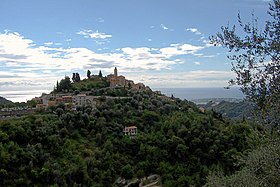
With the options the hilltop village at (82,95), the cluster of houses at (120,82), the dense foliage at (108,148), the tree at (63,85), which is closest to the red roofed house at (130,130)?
the dense foliage at (108,148)

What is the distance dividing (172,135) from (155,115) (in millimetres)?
5296

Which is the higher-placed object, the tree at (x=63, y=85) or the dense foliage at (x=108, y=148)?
the tree at (x=63, y=85)

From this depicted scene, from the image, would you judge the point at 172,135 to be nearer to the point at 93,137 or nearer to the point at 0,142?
the point at 93,137

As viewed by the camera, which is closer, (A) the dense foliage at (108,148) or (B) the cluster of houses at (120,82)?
(A) the dense foliage at (108,148)

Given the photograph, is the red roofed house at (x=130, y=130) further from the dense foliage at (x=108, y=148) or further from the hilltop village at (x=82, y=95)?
the hilltop village at (x=82, y=95)

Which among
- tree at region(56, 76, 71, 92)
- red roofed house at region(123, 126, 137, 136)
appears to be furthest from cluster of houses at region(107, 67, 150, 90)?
red roofed house at region(123, 126, 137, 136)

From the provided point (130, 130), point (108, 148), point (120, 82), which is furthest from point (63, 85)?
point (108, 148)

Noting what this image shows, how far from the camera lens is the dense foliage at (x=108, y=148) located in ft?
59.4

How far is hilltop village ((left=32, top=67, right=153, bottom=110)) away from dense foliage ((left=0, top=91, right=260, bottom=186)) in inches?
160

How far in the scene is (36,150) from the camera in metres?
19.4

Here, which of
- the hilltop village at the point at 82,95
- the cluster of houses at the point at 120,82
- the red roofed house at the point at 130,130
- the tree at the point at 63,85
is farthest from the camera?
the cluster of houses at the point at 120,82

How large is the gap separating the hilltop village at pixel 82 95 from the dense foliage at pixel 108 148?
407 centimetres

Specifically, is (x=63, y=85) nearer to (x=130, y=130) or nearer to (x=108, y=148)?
(x=130, y=130)

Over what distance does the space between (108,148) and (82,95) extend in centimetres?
1495
